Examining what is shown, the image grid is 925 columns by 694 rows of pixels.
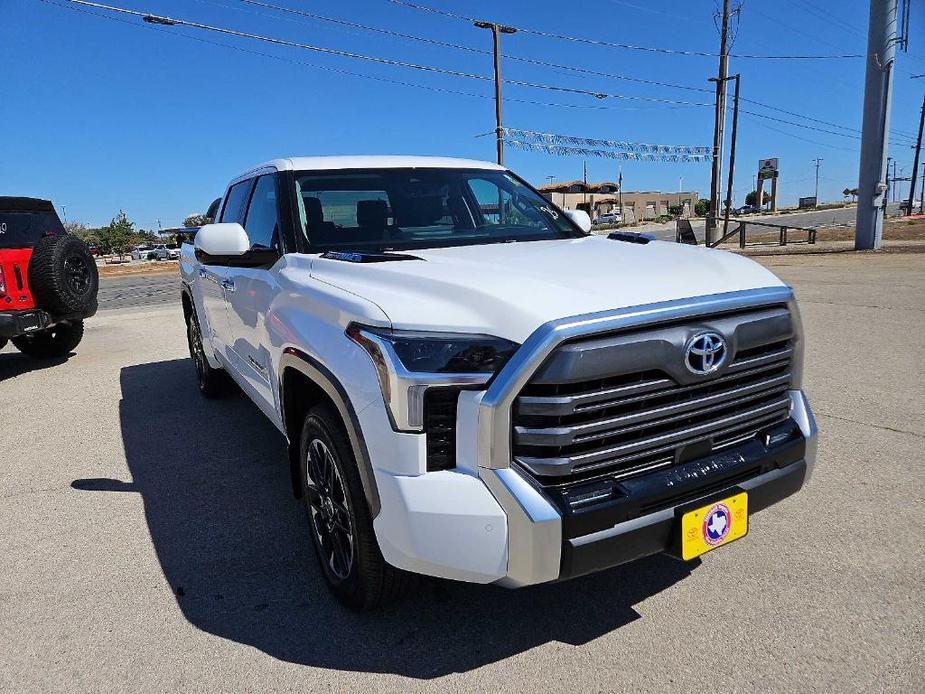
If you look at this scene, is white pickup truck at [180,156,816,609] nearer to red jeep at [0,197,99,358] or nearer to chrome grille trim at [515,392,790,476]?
chrome grille trim at [515,392,790,476]

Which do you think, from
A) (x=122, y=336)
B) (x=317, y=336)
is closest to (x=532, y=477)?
(x=317, y=336)

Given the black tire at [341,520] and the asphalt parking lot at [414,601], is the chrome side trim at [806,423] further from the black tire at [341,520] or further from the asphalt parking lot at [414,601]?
the black tire at [341,520]

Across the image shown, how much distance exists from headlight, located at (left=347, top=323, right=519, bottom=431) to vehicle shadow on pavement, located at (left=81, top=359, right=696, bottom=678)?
Answer: 0.91m

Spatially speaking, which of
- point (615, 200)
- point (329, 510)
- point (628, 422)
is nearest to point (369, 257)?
point (329, 510)

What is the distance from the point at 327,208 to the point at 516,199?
1.23m

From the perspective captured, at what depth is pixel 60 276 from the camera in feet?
23.0

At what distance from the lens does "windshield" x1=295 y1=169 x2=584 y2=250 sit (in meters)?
3.24

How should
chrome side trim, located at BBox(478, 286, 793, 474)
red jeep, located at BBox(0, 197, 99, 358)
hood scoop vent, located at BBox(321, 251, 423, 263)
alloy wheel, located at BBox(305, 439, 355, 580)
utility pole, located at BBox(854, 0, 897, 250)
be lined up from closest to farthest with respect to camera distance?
chrome side trim, located at BBox(478, 286, 793, 474)
alloy wheel, located at BBox(305, 439, 355, 580)
hood scoop vent, located at BBox(321, 251, 423, 263)
red jeep, located at BBox(0, 197, 99, 358)
utility pole, located at BBox(854, 0, 897, 250)

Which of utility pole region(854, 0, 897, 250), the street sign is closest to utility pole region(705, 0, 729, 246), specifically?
utility pole region(854, 0, 897, 250)

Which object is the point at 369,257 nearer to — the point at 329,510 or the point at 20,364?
the point at 329,510

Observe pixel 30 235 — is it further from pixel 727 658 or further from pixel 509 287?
pixel 727 658

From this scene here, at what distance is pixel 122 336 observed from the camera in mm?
9867

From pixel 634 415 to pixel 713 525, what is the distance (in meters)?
0.52

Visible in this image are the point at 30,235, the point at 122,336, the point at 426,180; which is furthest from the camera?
the point at 122,336
